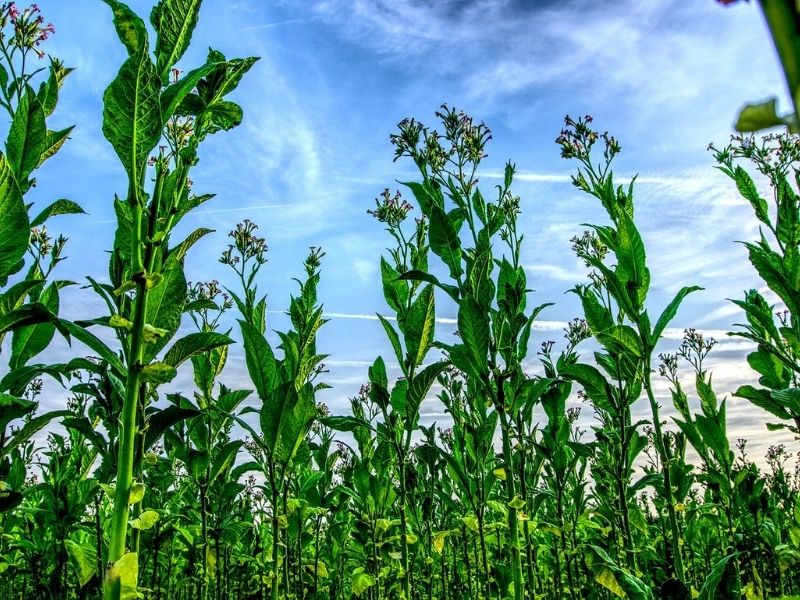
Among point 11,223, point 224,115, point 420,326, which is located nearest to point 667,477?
point 420,326

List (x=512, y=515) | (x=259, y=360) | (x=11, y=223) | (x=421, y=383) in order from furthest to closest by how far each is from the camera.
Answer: (x=421, y=383) → (x=259, y=360) → (x=512, y=515) → (x=11, y=223)

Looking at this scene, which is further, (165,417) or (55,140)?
(55,140)

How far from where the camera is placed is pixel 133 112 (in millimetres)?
2006

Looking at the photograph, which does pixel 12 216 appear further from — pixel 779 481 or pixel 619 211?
pixel 779 481

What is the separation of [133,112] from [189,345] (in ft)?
3.06

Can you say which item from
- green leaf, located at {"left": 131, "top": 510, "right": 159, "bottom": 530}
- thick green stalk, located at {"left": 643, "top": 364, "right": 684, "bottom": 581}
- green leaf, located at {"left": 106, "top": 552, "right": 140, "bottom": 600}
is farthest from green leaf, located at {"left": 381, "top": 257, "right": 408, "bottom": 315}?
green leaf, located at {"left": 106, "top": 552, "right": 140, "bottom": 600}

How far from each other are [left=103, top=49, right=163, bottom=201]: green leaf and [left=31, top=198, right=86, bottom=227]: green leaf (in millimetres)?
1037

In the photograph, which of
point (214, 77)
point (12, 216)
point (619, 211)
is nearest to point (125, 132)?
point (214, 77)

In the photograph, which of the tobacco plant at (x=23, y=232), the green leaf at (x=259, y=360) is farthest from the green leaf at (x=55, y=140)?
the green leaf at (x=259, y=360)

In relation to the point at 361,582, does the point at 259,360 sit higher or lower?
higher

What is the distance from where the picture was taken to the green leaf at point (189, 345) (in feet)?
7.47

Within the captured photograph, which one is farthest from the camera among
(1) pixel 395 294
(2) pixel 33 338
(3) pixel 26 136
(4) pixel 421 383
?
(1) pixel 395 294

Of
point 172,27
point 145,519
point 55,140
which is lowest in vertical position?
point 145,519

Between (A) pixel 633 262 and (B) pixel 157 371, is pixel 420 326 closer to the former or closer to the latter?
(A) pixel 633 262
